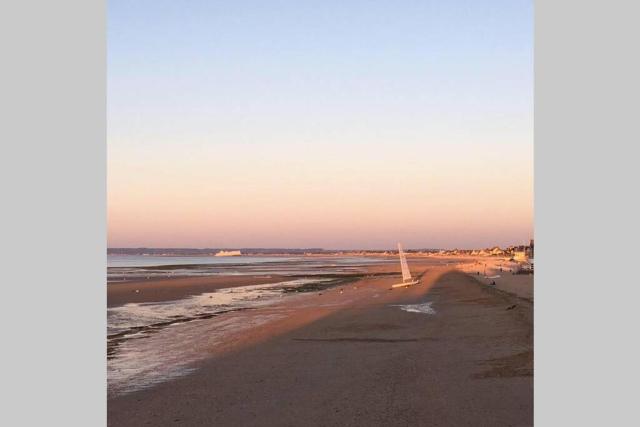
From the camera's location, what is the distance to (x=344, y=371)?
18344mm

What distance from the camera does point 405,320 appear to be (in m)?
31.0

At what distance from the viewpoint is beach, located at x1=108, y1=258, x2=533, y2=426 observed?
13.7 m

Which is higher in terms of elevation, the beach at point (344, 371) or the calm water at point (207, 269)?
the beach at point (344, 371)

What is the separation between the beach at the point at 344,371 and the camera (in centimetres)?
1370

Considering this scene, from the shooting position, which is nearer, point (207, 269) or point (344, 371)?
point (344, 371)

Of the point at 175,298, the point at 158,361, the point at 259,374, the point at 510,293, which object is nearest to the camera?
the point at 259,374

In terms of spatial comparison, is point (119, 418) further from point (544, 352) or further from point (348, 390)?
point (544, 352)

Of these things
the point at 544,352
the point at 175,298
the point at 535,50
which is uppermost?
the point at 535,50

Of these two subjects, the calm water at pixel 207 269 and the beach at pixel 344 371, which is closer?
the beach at pixel 344 371

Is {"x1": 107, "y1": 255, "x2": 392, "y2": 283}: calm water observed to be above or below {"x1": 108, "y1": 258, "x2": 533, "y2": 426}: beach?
below

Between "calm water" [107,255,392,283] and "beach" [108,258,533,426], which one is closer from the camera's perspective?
"beach" [108,258,533,426]

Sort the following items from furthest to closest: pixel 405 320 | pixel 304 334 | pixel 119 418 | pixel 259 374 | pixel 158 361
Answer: pixel 405 320
pixel 304 334
pixel 158 361
pixel 259 374
pixel 119 418

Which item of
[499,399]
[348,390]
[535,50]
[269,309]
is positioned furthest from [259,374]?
[269,309]

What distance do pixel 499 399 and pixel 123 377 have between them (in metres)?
11.0
